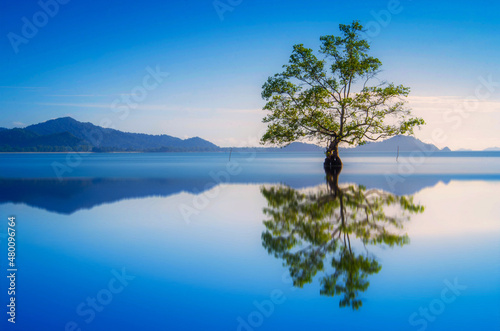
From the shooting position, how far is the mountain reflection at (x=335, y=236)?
745 cm

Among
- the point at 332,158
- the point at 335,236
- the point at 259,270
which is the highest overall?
the point at 332,158

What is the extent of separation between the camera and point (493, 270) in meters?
8.16

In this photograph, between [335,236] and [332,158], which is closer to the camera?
[335,236]

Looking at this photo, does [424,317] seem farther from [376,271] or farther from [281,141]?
[281,141]

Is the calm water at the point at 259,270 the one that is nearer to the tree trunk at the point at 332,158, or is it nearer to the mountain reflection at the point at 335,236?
the mountain reflection at the point at 335,236

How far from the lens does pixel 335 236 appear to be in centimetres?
1061

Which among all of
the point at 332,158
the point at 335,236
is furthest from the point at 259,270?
the point at 332,158

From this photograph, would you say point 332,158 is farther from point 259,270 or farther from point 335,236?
point 259,270

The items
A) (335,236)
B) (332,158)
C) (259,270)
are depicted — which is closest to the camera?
(259,270)

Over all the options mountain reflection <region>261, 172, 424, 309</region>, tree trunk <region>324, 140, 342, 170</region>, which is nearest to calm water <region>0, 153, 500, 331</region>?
mountain reflection <region>261, 172, 424, 309</region>

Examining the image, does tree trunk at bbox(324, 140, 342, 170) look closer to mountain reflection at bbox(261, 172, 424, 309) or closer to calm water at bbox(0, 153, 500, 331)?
mountain reflection at bbox(261, 172, 424, 309)

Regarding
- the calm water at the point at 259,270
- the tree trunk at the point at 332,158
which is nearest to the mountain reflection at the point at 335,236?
the calm water at the point at 259,270

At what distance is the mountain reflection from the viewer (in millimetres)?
7453

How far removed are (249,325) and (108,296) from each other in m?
2.74
